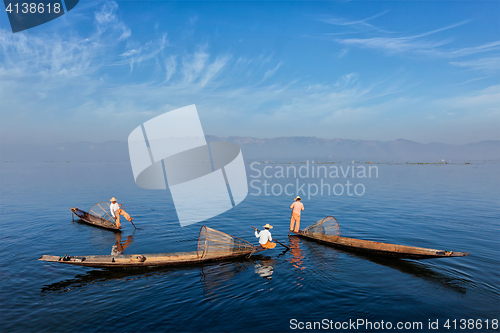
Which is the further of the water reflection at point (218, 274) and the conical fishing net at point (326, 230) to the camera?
the conical fishing net at point (326, 230)

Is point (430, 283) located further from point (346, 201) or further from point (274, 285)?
point (346, 201)

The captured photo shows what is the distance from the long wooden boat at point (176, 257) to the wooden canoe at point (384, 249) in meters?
5.50

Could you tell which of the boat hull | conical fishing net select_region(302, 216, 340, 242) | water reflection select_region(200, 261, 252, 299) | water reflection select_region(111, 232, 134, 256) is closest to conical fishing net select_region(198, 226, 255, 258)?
the boat hull

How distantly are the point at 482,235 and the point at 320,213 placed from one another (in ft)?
46.5

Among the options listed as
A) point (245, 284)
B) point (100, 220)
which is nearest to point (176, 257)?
point (245, 284)

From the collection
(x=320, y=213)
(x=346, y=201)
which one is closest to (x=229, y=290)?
(x=320, y=213)

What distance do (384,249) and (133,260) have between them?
14561 millimetres

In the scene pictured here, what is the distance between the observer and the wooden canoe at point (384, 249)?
48.3ft

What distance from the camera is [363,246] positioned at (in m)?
17.7

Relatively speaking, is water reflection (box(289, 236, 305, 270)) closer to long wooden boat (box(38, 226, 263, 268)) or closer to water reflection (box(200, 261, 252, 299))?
long wooden boat (box(38, 226, 263, 268))

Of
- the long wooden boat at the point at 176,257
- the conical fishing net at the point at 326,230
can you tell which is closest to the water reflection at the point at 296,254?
the conical fishing net at the point at 326,230

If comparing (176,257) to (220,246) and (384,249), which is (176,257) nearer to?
(220,246)

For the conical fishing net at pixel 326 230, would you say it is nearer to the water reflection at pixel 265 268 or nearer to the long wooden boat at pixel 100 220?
the water reflection at pixel 265 268

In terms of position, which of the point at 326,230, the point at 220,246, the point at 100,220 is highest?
the point at 100,220
